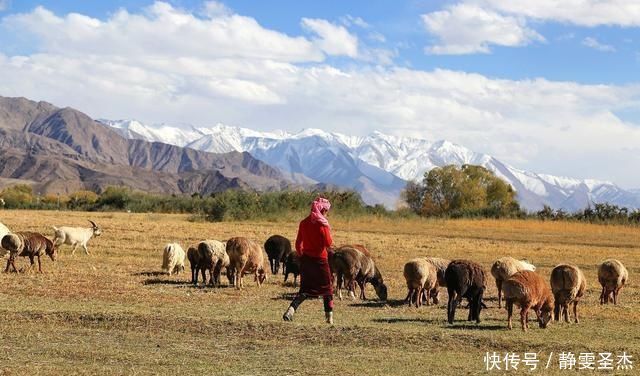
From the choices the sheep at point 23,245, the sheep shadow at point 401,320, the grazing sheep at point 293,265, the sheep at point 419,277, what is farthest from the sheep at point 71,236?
the sheep shadow at point 401,320

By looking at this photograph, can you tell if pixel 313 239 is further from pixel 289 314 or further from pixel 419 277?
pixel 419 277

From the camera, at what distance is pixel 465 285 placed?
1569 cm

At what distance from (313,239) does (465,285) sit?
3.72 metres

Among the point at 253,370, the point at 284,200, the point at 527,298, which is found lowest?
the point at 253,370

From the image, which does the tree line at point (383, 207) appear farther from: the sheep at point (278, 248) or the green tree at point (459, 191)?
the sheep at point (278, 248)

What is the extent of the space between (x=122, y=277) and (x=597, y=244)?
31968 millimetres

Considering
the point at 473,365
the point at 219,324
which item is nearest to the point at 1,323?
the point at 219,324

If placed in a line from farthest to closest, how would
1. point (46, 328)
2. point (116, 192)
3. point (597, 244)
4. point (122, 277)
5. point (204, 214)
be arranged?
point (116, 192)
point (204, 214)
point (597, 244)
point (122, 277)
point (46, 328)

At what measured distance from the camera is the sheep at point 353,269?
62.7ft

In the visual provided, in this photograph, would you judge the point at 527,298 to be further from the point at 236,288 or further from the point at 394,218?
the point at 394,218

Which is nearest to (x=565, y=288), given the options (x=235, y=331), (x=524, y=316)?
Answer: (x=524, y=316)

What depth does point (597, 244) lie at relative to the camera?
4441 centimetres

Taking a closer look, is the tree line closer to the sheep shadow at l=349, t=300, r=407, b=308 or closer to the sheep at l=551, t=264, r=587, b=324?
the sheep shadow at l=349, t=300, r=407, b=308

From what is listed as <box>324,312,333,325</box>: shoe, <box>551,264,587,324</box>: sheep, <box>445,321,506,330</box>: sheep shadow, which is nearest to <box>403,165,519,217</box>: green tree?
<box>551,264,587,324</box>: sheep
